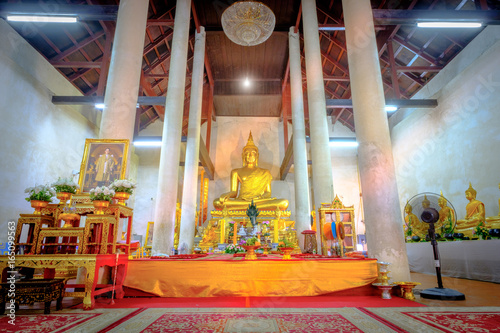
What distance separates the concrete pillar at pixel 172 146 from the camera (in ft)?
20.0

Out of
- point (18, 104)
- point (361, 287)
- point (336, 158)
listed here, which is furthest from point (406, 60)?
point (18, 104)

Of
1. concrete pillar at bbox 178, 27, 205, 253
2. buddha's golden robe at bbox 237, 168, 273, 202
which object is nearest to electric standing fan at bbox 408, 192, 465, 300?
concrete pillar at bbox 178, 27, 205, 253

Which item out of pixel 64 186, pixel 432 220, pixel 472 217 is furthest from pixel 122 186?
pixel 472 217

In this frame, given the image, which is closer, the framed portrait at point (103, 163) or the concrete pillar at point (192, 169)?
the framed portrait at point (103, 163)

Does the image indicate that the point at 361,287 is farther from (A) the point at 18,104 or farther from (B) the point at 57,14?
(A) the point at 18,104

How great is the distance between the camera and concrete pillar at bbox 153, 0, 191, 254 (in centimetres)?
611

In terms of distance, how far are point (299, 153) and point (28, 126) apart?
765 cm

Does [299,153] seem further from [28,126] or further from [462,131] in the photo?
[28,126]

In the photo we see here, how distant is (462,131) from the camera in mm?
7848

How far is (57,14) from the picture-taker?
18.9ft

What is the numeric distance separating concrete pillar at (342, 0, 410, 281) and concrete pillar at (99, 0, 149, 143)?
3.43 m

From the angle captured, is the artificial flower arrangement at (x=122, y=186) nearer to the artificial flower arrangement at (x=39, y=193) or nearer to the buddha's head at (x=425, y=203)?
the artificial flower arrangement at (x=39, y=193)

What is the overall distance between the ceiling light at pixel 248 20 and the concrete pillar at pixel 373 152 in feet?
12.0

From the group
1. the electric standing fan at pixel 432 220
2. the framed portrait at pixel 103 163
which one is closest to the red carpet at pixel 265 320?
the electric standing fan at pixel 432 220
